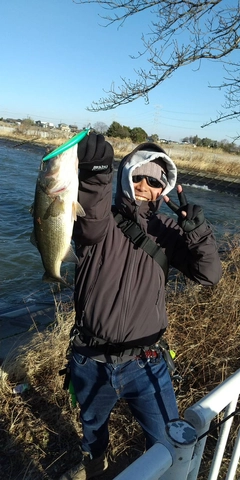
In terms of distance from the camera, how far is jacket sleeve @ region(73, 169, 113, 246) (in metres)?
2.06

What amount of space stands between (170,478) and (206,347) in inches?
111

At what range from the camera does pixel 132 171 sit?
231 cm

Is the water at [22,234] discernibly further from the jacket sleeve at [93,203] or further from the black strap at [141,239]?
the black strap at [141,239]

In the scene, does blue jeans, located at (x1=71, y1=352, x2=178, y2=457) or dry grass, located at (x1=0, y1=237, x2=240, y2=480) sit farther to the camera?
dry grass, located at (x1=0, y1=237, x2=240, y2=480)

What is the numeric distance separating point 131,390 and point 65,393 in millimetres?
1443

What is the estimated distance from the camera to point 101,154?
198 cm

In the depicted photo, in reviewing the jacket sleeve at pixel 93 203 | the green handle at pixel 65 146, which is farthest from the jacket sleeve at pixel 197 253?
the green handle at pixel 65 146

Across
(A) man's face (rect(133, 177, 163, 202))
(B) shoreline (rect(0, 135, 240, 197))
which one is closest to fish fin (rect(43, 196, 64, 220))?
(A) man's face (rect(133, 177, 163, 202))

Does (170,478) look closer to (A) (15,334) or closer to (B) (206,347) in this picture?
(B) (206,347)

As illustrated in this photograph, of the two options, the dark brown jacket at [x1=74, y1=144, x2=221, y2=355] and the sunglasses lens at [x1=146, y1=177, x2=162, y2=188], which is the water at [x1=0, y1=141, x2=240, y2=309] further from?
the sunglasses lens at [x1=146, y1=177, x2=162, y2=188]

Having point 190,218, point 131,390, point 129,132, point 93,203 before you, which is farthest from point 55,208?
point 129,132

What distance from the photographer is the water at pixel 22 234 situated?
25.0 ft

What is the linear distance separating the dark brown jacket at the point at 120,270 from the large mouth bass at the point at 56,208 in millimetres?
124

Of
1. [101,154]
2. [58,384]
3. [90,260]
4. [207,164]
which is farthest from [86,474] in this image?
[207,164]
